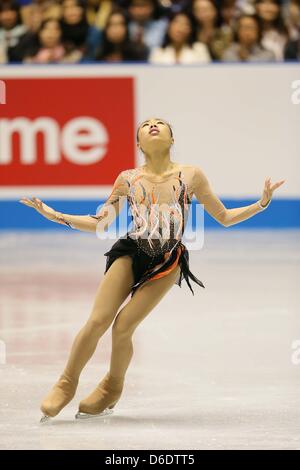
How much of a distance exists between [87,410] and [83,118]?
5.93 m

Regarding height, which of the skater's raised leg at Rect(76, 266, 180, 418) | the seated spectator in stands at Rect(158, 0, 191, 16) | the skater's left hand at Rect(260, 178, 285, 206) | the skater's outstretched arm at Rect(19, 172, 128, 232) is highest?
the seated spectator in stands at Rect(158, 0, 191, 16)

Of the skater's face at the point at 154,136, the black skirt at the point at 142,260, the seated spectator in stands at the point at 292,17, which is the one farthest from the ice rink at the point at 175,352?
the seated spectator in stands at the point at 292,17

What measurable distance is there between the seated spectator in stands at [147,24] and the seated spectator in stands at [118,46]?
29cm

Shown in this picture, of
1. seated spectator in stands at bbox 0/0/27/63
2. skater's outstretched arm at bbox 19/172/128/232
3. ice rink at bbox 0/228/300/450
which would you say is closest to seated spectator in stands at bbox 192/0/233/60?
seated spectator in stands at bbox 0/0/27/63

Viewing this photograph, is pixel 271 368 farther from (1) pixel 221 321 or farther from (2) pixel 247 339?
(1) pixel 221 321

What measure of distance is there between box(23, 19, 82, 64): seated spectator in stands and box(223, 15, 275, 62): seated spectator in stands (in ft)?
5.24

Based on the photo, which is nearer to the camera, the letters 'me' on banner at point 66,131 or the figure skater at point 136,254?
the figure skater at point 136,254

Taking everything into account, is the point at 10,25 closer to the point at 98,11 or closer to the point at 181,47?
the point at 98,11

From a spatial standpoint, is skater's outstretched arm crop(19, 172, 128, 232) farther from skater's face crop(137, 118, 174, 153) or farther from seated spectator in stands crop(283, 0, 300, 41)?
seated spectator in stands crop(283, 0, 300, 41)

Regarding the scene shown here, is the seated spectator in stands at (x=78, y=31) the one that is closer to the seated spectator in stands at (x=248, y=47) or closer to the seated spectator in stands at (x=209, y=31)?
the seated spectator in stands at (x=209, y=31)

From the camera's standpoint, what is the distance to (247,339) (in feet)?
21.8

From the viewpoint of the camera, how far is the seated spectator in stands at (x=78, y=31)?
1141 centimetres

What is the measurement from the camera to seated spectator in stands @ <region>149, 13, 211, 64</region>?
1105cm
